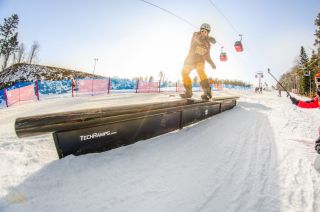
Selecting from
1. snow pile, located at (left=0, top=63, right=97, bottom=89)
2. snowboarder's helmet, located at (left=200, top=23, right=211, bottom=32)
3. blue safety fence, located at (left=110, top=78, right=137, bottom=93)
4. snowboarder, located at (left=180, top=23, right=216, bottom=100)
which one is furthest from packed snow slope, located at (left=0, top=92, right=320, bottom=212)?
snow pile, located at (left=0, top=63, right=97, bottom=89)

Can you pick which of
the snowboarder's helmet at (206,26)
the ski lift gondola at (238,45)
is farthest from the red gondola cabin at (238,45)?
the snowboarder's helmet at (206,26)

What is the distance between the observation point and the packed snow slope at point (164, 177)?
205 cm

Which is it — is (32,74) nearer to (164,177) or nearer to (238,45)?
(238,45)

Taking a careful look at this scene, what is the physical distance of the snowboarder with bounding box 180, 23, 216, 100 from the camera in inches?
266

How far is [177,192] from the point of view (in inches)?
89.8

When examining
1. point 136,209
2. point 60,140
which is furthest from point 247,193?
point 60,140

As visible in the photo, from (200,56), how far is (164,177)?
16.8 feet

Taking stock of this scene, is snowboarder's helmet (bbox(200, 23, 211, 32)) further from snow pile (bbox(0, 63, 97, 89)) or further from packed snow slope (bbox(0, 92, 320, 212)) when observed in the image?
snow pile (bbox(0, 63, 97, 89))

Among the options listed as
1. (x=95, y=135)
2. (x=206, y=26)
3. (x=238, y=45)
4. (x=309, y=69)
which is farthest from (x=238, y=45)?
(x=309, y=69)

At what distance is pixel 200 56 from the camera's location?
271 inches

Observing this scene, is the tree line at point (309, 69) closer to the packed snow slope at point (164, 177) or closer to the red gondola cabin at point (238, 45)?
the red gondola cabin at point (238, 45)

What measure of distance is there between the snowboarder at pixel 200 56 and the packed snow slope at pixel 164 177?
349 cm

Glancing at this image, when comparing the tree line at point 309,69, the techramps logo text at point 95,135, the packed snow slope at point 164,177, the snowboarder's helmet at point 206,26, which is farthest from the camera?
the tree line at point 309,69

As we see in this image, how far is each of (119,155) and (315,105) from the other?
12.2 ft
